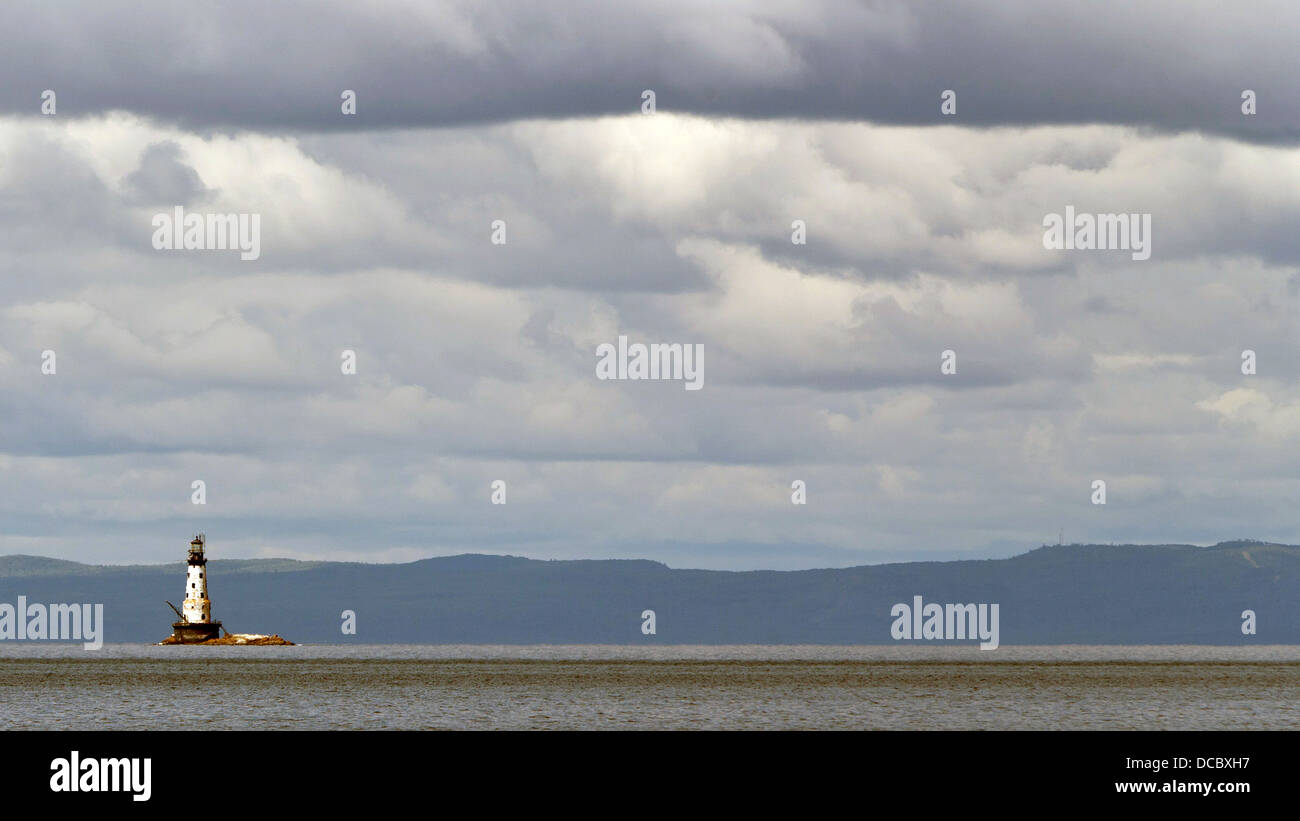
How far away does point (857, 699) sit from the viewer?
146 m
